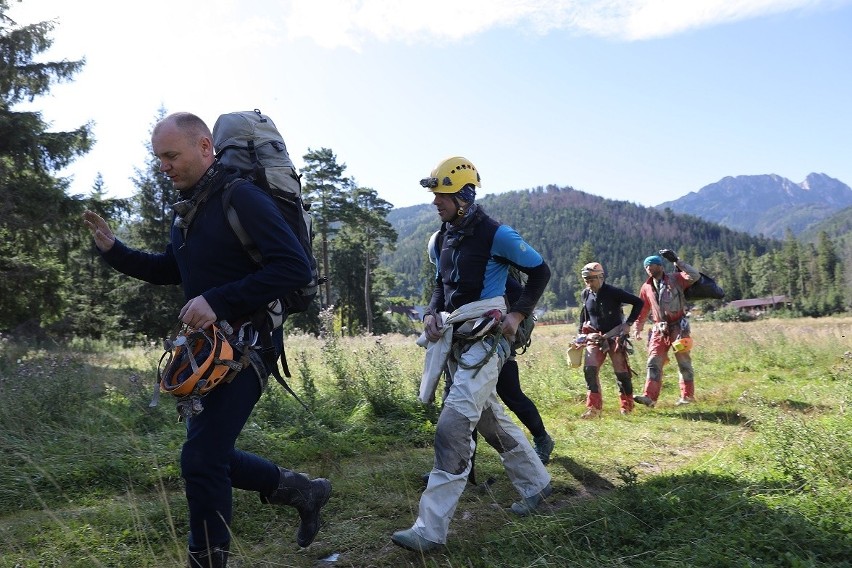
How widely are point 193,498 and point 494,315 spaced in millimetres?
2186

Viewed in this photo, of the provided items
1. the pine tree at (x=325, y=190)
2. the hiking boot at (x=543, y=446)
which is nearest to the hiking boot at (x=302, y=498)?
the hiking boot at (x=543, y=446)

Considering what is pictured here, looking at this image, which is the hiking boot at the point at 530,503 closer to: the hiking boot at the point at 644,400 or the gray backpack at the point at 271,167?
the gray backpack at the point at 271,167

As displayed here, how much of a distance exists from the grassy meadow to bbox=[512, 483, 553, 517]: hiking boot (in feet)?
0.33

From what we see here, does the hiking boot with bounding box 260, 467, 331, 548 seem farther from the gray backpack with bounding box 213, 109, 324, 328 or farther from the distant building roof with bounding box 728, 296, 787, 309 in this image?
the distant building roof with bounding box 728, 296, 787, 309

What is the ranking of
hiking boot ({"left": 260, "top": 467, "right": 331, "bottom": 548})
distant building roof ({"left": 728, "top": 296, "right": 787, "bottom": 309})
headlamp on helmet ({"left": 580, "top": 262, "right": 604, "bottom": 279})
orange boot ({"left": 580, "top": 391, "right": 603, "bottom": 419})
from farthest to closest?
distant building roof ({"left": 728, "top": 296, "right": 787, "bottom": 309}), headlamp on helmet ({"left": 580, "top": 262, "right": 604, "bottom": 279}), orange boot ({"left": 580, "top": 391, "right": 603, "bottom": 419}), hiking boot ({"left": 260, "top": 467, "right": 331, "bottom": 548})

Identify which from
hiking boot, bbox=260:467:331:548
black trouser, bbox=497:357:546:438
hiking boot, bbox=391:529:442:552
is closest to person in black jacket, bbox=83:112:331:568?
hiking boot, bbox=260:467:331:548

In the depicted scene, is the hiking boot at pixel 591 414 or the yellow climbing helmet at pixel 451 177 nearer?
the yellow climbing helmet at pixel 451 177

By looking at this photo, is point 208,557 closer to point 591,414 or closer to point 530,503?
point 530,503

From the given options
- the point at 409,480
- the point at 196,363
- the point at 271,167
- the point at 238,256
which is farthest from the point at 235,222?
the point at 409,480

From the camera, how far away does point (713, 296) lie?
345 inches

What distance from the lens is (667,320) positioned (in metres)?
9.09

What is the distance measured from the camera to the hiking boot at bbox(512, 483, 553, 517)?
4.32 m

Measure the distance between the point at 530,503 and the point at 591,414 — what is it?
163 inches

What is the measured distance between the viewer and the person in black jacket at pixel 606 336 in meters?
8.38
